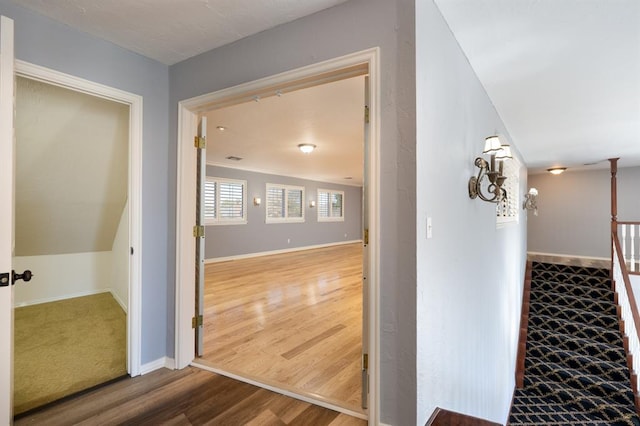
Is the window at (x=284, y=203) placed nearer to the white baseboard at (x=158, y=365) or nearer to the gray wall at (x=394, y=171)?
the white baseboard at (x=158, y=365)

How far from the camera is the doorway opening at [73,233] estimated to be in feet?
7.26

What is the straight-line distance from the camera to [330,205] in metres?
11.5

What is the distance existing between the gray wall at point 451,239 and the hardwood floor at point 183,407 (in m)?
0.69

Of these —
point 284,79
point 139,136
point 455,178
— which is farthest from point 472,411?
point 139,136

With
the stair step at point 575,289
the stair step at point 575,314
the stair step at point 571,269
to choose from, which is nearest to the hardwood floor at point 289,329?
the stair step at point 575,314

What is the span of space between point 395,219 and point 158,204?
1.86m

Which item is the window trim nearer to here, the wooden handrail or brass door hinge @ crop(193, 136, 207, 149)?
brass door hinge @ crop(193, 136, 207, 149)

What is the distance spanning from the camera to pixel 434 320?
64.4 inches

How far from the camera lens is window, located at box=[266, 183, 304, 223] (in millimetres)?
8977

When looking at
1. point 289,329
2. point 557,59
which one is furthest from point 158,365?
point 557,59

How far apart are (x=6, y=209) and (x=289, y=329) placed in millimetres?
2547

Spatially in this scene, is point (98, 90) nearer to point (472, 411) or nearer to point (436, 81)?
point (436, 81)

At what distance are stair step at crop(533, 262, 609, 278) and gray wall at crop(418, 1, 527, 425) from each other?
475cm

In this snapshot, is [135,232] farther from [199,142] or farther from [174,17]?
[174,17]
